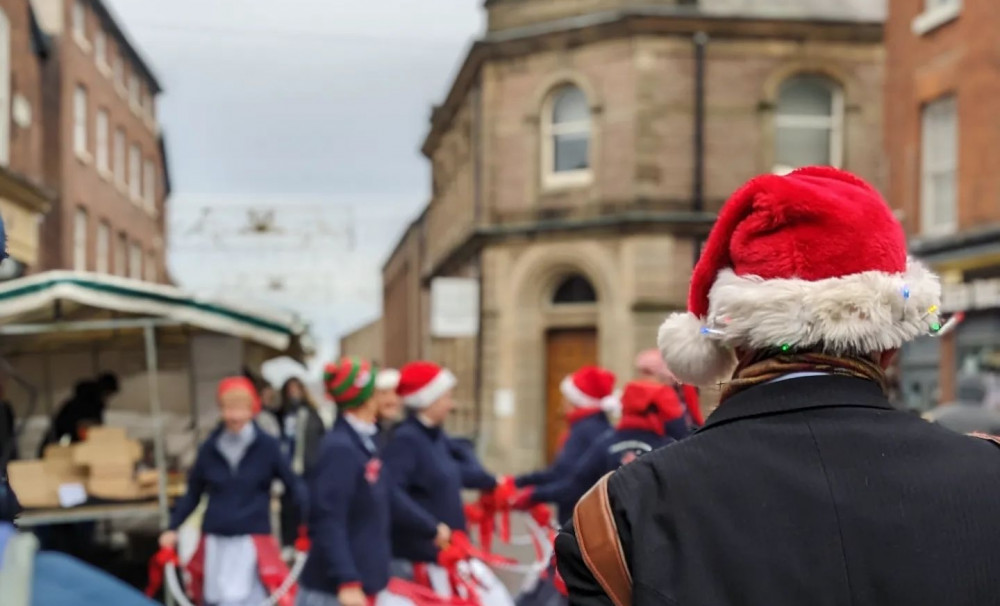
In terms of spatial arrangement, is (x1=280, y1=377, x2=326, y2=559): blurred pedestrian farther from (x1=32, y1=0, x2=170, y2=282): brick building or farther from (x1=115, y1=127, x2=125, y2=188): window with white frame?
(x1=115, y1=127, x2=125, y2=188): window with white frame

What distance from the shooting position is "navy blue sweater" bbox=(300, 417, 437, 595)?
5.50 m

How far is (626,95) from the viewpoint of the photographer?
74.6 ft

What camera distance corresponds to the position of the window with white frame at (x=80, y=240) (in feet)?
93.2

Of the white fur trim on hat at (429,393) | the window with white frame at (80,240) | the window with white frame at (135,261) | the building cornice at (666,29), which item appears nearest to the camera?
the white fur trim on hat at (429,393)

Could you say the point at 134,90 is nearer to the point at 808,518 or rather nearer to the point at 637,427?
the point at 637,427

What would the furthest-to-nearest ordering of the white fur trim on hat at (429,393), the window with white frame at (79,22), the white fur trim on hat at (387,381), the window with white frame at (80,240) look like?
the window with white frame at (79,22), the window with white frame at (80,240), the white fur trim on hat at (387,381), the white fur trim on hat at (429,393)

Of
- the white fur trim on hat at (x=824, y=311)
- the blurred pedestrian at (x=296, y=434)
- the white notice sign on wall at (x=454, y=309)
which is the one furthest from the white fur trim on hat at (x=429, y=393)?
the white notice sign on wall at (x=454, y=309)

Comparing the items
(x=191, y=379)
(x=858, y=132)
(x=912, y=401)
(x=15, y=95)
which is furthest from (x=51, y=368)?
(x=858, y=132)

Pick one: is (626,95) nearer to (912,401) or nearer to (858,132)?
(858,132)

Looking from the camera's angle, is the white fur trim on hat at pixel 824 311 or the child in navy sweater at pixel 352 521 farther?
the child in navy sweater at pixel 352 521

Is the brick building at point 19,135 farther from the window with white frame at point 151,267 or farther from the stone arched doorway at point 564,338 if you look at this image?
the window with white frame at point 151,267

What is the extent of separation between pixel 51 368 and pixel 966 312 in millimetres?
12532

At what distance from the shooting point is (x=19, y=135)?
18.7 m

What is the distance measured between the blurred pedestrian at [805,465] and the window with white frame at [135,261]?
118ft
